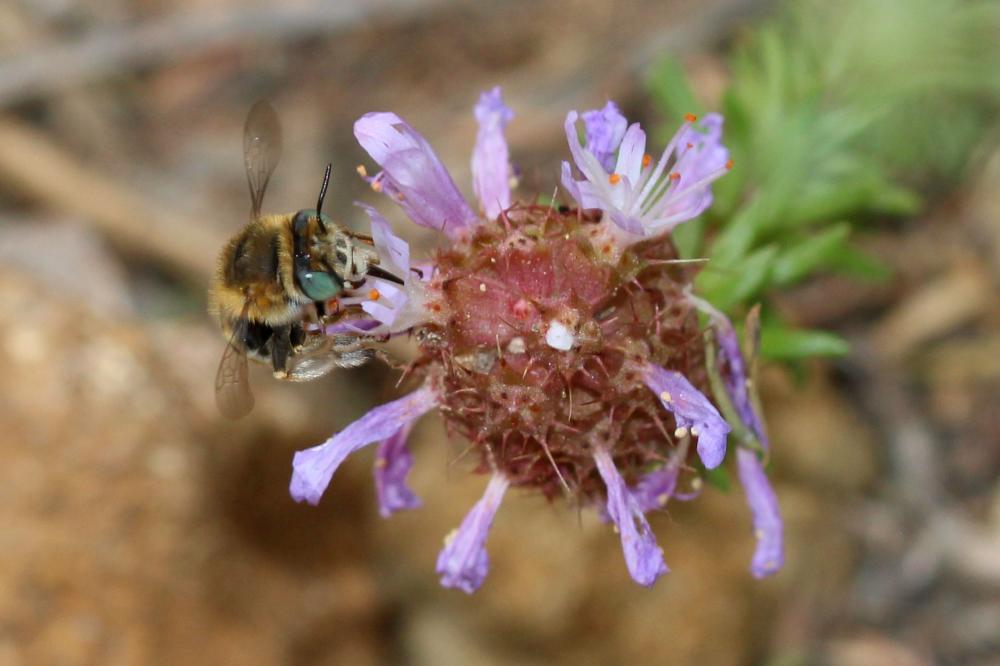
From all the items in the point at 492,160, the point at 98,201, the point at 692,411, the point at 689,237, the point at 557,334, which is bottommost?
the point at 98,201

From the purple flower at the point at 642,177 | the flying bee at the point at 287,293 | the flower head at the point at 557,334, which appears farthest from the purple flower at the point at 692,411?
the flying bee at the point at 287,293

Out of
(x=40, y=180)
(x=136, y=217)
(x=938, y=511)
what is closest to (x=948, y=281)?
(x=938, y=511)

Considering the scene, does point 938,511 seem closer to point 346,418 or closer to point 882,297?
point 882,297

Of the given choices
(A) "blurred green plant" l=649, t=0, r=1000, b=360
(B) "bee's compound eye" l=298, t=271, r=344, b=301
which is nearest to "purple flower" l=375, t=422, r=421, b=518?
(B) "bee's compound eye" l=298, t=271, r=344, b=301

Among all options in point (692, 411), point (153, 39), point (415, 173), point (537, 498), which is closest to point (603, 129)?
point (415, 173)

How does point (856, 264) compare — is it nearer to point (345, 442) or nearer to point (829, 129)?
point (829, 129)

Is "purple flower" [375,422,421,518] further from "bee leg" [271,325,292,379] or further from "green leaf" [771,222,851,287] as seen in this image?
"green leaf" [771,222,851,287]
